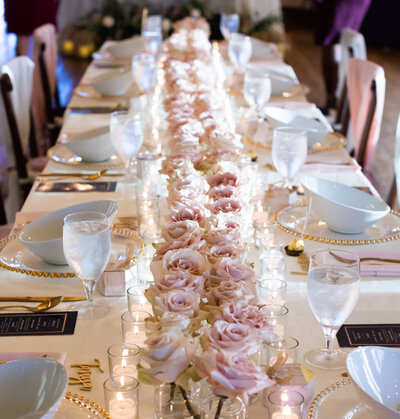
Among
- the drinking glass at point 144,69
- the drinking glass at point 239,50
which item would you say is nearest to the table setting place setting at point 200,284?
the drinking glass at point 144,69

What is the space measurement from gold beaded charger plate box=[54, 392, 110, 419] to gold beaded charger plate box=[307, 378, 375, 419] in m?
0.32

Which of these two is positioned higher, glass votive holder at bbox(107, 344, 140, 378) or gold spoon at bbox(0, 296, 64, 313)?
glass votive holder at bbox(107, 344, 140, 378)

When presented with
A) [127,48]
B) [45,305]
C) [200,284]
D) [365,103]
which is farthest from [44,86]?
[200,284]

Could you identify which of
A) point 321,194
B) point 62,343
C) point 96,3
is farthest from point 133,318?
point 96,3

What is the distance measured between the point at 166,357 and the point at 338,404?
0.37 metres

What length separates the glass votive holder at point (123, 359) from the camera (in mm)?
1071

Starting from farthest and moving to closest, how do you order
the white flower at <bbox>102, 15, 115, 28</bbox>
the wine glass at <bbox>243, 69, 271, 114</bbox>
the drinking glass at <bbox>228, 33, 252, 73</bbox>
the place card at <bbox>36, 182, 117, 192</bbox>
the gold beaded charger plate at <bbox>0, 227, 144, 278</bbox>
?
1. the white flower at <bbox>102, 15, 115, 28</bbox>
2. the drinking glass at <bbox>228, 33, 252, 73</bbox>
3. the wine glass at <bbox>243, 69, 271, 114</bbox>
4. the place card at <bbox>36, 182, 117, 192</bbox>
5. the gold beaded charger plate at <bbox>0, 227, 144, 278</bbox>

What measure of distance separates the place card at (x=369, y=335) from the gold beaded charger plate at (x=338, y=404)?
17 cm

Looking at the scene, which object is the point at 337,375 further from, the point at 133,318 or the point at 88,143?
the point at 88,143

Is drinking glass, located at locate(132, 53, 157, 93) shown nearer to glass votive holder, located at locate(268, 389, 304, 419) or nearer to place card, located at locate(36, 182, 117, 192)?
place card, located at locate(36, 182, 117, 192)

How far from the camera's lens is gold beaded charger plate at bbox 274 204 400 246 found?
1701 mm

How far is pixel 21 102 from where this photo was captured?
12.0 ft

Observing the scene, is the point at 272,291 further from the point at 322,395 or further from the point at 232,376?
the point at 232,376

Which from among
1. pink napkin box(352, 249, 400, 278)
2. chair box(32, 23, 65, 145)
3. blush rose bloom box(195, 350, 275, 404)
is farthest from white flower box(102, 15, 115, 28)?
blush rose bloom box(195, 350, 275, 404)
